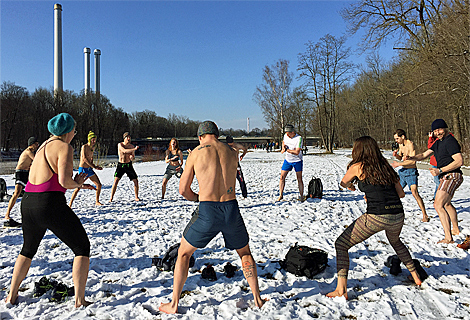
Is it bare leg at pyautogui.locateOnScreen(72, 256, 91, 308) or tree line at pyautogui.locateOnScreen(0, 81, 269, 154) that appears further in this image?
tree line at pyautogui.locateOnScreen(0, 81, 269, 154)

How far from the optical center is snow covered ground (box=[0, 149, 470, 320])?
302cm

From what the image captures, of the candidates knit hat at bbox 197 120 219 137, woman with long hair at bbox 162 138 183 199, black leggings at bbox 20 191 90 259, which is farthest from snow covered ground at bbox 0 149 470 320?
woman with long hair at bbox 162 138 183 199

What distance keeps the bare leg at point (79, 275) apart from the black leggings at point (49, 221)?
0.06 metres

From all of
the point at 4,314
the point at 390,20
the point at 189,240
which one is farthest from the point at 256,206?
the point at 390,20

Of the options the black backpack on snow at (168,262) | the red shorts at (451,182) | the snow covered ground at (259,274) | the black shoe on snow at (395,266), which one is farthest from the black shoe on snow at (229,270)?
the red shorts at (451,182)

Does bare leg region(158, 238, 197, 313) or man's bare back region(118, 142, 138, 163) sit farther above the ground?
man's bare back region(118, 142, 138, 163)

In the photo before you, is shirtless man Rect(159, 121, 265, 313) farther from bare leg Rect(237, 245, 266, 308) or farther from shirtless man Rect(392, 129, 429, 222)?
shirtless man Rect(392, 129, 429, 222)

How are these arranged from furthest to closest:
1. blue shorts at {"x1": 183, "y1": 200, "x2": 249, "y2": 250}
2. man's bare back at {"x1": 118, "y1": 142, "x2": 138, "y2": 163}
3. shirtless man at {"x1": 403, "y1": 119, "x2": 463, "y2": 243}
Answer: man's bare back at {"x1": 118, "y1": 142, "x2": 138, "y2": 163} → shirtless man at {"x1": 403, "y1": 119, "x2": 463, "y2": 243} → blue shorts at {"x1": 183, "y1": 200, "x2": 249, "y2": 250}

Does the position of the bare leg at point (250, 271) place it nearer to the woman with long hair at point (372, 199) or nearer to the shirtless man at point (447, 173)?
the woman with long hair at point (372, 199)

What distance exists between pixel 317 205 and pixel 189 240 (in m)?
5.50

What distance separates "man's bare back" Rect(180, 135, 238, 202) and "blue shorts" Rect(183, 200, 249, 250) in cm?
7

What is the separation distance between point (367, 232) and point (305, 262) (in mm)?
924

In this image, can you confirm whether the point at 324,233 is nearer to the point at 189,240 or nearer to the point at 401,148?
the point at 401,148

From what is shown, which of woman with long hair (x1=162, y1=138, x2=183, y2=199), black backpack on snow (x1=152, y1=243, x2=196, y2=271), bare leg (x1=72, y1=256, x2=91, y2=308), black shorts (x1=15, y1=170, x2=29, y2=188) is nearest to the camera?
bare leg (x1=72, y1=256, x2=91, y2=308)
